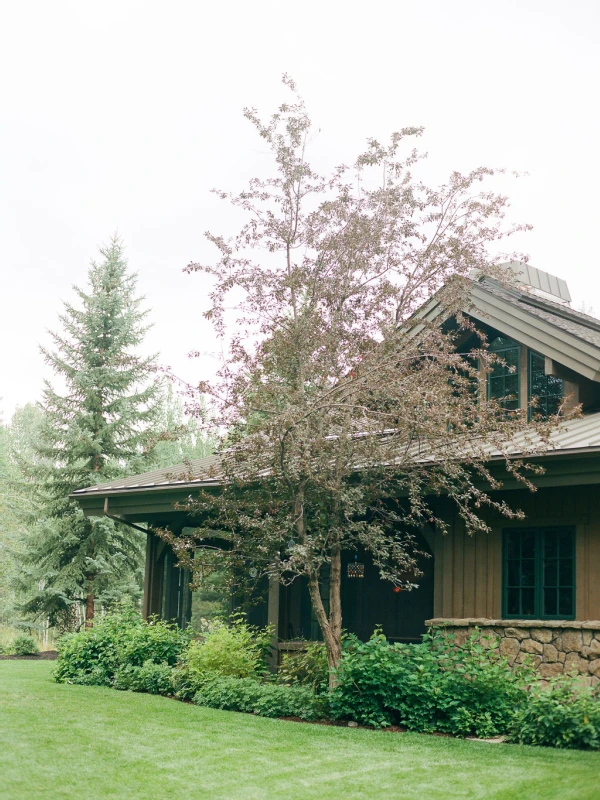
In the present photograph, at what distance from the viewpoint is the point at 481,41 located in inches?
616

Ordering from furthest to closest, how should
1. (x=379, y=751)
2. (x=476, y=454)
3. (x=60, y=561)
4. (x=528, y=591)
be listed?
1. (x=60, y=561)
2. (x=528, y=591)
3. (x=476, y=454)
4. (x=379, y=751)

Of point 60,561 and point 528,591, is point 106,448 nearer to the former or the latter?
point 60,561

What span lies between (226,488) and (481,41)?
1007cm

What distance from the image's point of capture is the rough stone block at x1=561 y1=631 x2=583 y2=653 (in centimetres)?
919

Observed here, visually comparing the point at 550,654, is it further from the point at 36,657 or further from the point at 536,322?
the point at 36,657

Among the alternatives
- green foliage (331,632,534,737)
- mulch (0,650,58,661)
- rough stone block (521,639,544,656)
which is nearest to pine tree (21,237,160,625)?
mulch (0,650,58,661)

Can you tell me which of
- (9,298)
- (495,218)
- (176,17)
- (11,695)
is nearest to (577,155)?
(176,17)

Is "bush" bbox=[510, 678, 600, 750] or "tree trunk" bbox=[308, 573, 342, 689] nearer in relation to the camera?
"bush" bbox=[510, 678, 600, 750]

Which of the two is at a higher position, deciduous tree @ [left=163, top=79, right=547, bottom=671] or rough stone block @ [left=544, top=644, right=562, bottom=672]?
deciduous tree @ [left=163, top=79, right=547, bottom=671]

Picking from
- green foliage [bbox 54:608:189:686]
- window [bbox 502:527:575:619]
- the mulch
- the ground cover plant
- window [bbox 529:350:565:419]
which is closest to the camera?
the ground cover plant

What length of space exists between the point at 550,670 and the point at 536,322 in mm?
4778

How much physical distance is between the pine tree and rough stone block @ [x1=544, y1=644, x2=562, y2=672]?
13.2 meters

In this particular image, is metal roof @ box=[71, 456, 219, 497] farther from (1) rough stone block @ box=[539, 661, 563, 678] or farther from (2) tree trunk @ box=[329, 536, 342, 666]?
(1) rough stone block @ box=[539, 661, 563, 678]

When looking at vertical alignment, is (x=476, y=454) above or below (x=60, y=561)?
above
